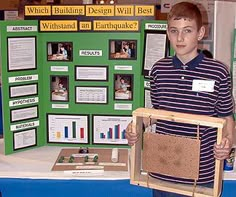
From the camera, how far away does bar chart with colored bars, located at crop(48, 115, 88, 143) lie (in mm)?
2115

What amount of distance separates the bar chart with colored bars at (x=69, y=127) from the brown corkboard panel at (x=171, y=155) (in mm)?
543

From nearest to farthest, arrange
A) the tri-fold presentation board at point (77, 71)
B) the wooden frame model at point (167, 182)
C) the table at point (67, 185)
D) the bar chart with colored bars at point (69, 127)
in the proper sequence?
the wooden frame model at point (167, 182)
the table at point (67, 185)
the tri-fold presentation board at point (77, 71)
the bar chart with colored bars at point (69, 127)

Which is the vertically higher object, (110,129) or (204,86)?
(204,86)

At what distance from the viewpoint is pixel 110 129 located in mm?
2105

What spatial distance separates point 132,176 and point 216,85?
448 mm

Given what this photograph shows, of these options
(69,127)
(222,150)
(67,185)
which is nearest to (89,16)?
(69,127)

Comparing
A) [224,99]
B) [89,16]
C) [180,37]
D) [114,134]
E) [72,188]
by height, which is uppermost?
[89,16]

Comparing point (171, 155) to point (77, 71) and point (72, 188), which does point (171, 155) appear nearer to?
point (72, 188)

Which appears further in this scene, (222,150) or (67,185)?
(67,185)

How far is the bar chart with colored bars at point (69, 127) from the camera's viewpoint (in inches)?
83.3

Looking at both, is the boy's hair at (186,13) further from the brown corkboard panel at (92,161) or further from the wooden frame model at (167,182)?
the brown corkboard panel at (92,161)

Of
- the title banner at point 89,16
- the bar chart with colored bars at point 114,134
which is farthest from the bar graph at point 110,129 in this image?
the title banner at point 89,16

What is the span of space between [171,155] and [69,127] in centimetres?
69

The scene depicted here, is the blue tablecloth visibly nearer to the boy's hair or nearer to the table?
the table
